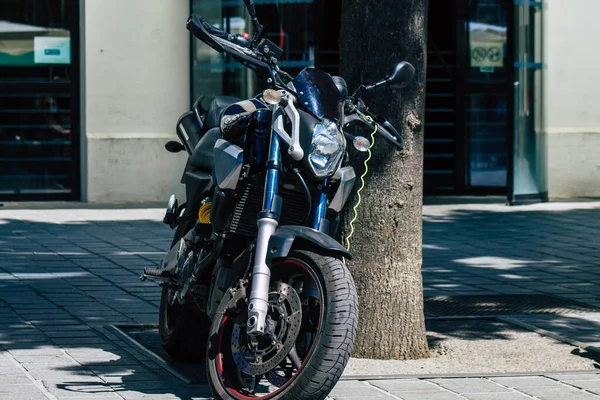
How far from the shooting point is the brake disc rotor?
4660 millimetres

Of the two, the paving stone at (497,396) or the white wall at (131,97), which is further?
the white wall at (131,97)

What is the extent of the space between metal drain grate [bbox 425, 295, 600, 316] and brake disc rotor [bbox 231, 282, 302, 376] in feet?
9.21

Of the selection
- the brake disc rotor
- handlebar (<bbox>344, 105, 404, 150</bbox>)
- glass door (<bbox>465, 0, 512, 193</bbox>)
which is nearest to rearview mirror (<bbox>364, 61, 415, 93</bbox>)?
handlebar (<bbox>344, 105, 404, 150</bbox>)

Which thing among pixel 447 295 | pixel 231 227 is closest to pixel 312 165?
pixel 231 227

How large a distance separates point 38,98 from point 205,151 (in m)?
9.03

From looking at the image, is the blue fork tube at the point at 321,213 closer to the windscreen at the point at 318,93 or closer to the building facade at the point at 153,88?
the windscreen at the point at 318,93

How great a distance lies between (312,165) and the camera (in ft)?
15.7

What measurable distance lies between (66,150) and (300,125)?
9.84m

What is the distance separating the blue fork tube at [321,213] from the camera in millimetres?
4938

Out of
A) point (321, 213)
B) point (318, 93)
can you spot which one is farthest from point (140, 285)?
point (318, 93)

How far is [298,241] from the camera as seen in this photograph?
4.78 m

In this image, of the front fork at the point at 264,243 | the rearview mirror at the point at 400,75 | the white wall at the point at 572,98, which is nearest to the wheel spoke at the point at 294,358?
the front fork at the point at 264,243

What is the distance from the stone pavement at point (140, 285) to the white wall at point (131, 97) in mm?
666

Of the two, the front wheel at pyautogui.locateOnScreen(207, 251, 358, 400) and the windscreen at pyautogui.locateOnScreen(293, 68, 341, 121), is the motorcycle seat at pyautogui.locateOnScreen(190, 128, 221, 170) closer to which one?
the windscreen at pyautogui.locateOnScreen(293, 68, 341, 121)
